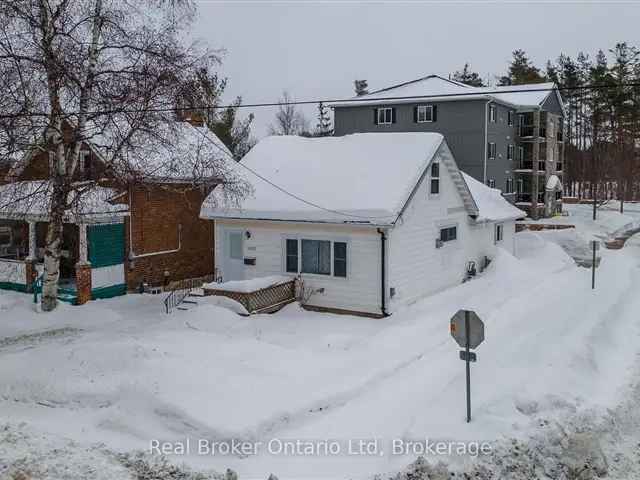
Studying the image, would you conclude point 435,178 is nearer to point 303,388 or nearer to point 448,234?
point 448,234

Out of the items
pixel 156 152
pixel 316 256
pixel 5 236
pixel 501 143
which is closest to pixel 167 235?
pixel 5 236

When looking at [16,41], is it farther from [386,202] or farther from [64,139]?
[386,202]

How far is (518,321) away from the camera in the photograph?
691 inches

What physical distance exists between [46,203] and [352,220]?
8.43 m

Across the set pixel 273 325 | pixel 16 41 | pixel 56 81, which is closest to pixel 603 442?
pixel 273 325

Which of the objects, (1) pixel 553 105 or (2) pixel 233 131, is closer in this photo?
(2) pixel 233 131

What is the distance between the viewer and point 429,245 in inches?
817

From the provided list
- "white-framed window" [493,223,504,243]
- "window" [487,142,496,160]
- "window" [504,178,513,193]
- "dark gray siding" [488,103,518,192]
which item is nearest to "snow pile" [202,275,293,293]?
"white-framed window" [493,223,504,243]

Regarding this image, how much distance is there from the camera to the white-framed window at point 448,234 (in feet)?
72.0

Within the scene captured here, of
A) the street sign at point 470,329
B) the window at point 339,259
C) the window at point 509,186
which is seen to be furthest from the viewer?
the window at point 509,186

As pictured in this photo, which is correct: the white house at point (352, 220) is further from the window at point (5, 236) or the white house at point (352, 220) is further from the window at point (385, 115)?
the window at point (385, 115)

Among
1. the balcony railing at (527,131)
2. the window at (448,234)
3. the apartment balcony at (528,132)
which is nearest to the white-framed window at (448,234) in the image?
the window at (448,234)

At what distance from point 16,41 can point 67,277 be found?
10.5 m

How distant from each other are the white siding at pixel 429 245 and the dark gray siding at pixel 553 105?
29.7m
